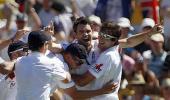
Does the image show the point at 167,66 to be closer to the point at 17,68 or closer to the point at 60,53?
the point at 60,53

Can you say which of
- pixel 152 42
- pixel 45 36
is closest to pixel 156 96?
pixel 152 42

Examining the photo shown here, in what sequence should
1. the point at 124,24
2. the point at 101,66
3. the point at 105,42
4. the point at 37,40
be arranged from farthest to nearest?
the point at 124,24 → the point at 105,42 → the point at 101,66 → the point at 37,40

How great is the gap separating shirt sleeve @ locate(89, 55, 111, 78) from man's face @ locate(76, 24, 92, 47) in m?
0.26

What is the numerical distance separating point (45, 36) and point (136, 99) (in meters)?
3.27

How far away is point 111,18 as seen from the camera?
1277 cm

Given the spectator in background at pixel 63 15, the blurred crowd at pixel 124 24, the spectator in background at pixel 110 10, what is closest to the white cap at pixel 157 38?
the blurred crowd at pixel 124 24

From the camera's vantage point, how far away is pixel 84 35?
27.6ft

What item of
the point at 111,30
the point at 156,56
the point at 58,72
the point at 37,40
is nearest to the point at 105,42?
the point at 111,30

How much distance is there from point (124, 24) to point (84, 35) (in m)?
3.43

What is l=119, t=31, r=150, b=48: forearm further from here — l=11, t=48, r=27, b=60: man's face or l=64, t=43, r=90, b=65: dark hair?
l=11, t=48, r=27, b=60: man's face

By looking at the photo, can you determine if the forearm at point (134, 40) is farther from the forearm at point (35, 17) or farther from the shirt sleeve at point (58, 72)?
the forearm at point (35, 17)

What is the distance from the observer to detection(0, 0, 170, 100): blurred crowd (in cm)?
1077

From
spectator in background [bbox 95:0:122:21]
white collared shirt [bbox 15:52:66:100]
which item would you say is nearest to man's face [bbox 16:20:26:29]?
spectator in background [bbox 95:0:122:21]

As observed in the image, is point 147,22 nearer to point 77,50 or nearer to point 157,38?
point 157,38
